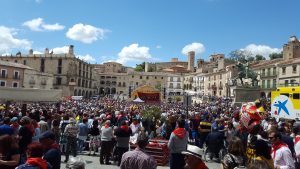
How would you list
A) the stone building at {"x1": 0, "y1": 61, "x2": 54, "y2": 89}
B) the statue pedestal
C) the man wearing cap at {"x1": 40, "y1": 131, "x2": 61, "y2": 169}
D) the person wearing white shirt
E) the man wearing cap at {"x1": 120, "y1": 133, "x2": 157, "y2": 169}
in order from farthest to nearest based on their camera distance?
the stone building at {"x1": 0, "y1": 61, "x2": 54, "y2": 89}, the statue pedestal, the person wearing white shirt, the man wearing cap at {"x1": 40, "y1": 131, "x2": 61, "y2": 169}, the man wearing cap at {"x1": 120, "y1": 133, "x2": 157, "y2": 169}

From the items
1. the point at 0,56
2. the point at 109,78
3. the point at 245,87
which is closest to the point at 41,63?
the point at 0,56

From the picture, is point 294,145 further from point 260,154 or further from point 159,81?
point 159,81

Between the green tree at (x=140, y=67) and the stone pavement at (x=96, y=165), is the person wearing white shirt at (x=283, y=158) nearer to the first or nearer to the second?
the stone pavement at (x=96, y=165)

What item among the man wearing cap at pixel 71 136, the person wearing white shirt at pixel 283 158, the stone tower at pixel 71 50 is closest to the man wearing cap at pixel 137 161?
the person wearing white shirt at pixel 283 158

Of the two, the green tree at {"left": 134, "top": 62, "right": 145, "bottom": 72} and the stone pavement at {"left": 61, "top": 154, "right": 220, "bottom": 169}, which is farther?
the green tree at {"left": 134, "top": 62, "right": 145, "bottom": 72}

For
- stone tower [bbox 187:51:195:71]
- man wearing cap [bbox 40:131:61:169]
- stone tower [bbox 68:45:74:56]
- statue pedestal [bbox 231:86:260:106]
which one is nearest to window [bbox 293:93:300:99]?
statue pedestal [bbox 231:86:260:106]

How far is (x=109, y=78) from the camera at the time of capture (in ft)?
390

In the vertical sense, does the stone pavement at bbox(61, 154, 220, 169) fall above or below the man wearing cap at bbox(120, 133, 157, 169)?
below

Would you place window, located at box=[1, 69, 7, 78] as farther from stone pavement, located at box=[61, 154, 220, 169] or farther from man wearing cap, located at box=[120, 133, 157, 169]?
man wearing cap, located at box=[120, 133, 157, 169]

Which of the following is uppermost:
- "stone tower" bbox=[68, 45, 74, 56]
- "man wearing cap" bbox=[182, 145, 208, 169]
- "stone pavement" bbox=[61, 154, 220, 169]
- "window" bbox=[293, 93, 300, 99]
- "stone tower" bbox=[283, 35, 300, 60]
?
"stone tower" bbox=[68, 45, 74, 56]

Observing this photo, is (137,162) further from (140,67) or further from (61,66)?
(140,67)

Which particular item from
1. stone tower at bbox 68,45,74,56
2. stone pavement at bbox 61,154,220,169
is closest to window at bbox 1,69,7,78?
stone tower at bbox 68,45,74,56

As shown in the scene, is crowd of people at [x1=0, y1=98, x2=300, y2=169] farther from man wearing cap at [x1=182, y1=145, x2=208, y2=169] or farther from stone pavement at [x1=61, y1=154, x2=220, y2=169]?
stone pavement at [x1=61, y1=154, x2=220, y2=169]

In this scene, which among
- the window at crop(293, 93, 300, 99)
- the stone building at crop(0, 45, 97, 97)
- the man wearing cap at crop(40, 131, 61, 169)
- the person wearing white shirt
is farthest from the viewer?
the stone building at crop(0, 45, 97, 97)
